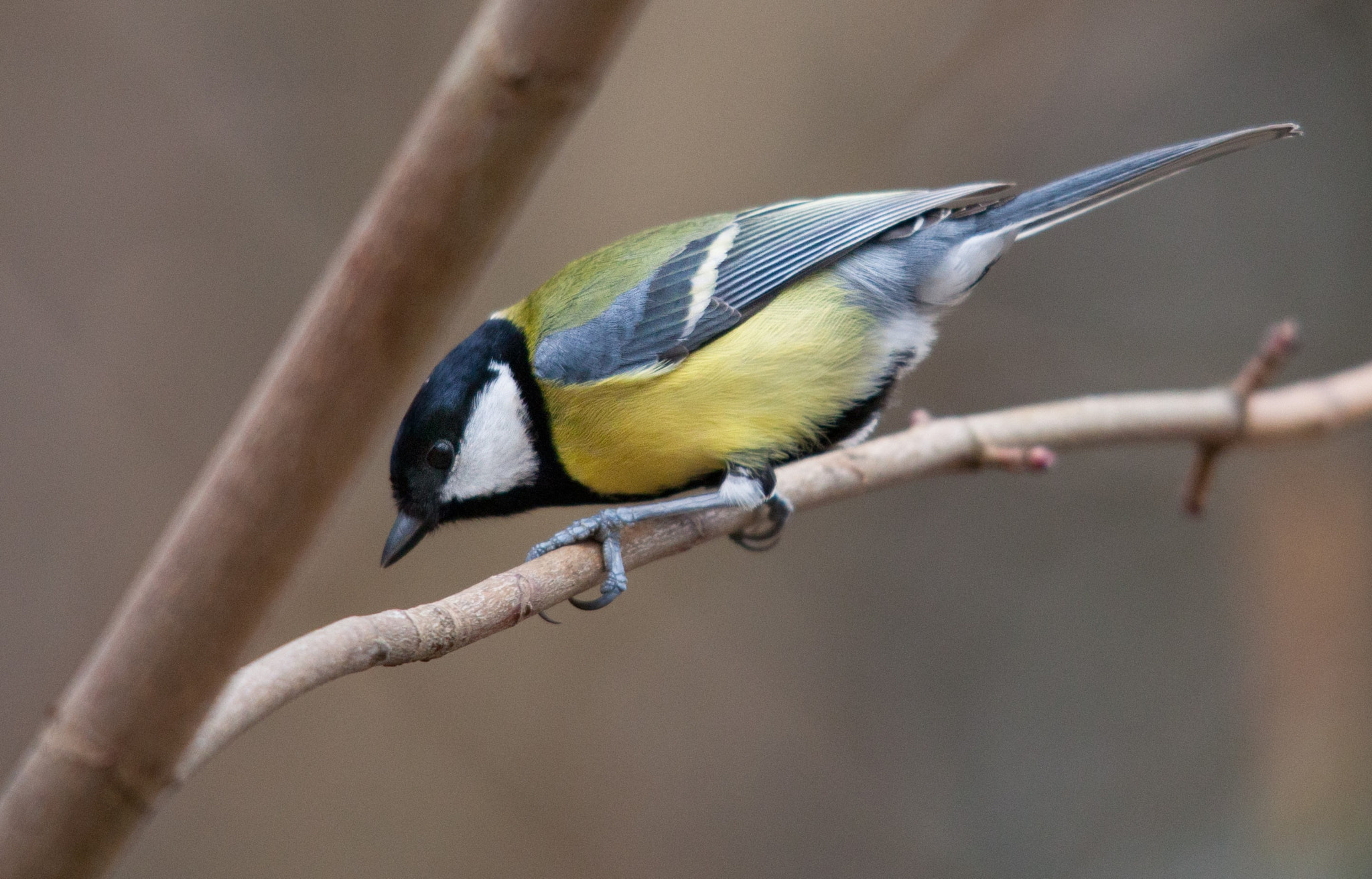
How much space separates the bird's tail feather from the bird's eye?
877 mm

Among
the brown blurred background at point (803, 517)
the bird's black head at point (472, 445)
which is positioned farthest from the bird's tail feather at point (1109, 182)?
the brown blurred background at point (803, 517)

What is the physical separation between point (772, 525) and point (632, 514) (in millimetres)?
432

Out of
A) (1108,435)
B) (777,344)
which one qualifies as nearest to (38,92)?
(777,344)

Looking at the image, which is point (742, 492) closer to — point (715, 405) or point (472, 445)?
point (715, 405)

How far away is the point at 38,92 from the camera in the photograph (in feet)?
8.36

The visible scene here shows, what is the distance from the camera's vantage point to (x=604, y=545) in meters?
1.18

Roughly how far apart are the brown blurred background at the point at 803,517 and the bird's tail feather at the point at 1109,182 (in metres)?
1.43

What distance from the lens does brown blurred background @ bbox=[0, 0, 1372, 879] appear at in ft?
8.30

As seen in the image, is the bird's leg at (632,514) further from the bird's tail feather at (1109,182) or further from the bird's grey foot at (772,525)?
the bird's tail feather at (1109,182)

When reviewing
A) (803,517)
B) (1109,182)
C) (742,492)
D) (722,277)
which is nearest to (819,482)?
(742,492)

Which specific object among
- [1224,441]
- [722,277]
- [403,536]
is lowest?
[403,536]

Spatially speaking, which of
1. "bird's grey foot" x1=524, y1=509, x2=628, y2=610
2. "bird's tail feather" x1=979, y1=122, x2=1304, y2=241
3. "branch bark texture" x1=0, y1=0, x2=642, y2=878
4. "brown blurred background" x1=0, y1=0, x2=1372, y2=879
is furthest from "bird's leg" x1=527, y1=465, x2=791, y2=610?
"brown blurred background" x1=0, y1=0, x2=1372, y2=879

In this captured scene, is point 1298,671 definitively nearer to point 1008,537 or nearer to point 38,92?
point 1008,537

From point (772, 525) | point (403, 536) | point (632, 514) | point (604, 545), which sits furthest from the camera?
point (772, 525)
